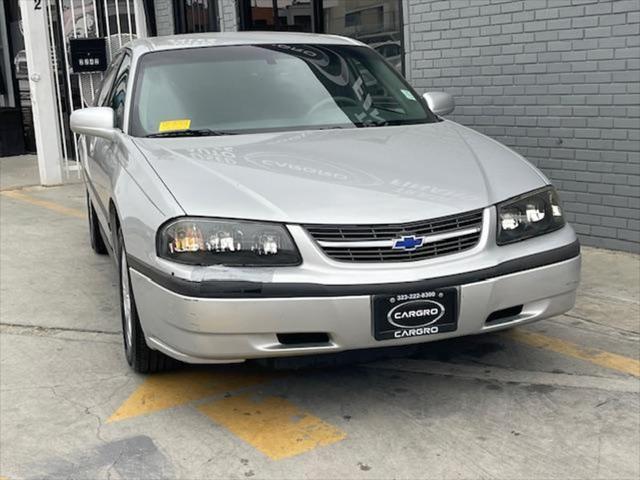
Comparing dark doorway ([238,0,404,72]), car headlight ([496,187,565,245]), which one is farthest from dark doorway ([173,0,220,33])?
car headlight ([496,187,565,245])

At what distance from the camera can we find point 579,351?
4145 millimetres

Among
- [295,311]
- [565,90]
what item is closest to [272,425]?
[295,311]

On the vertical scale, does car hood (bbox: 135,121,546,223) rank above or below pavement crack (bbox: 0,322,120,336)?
above

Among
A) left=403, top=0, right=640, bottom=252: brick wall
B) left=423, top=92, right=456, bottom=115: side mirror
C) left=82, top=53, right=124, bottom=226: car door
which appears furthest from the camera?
left=403, top=0, right=640, bottom=252: brick wall

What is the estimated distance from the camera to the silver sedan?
306 cm

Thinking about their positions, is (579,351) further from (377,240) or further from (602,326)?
(377,240)

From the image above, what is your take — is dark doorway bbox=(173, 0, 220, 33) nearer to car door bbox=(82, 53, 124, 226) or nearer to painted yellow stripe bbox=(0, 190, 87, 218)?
painted yellow stripe bbox=(0, 190, 87, 218)

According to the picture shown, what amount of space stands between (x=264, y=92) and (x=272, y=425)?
1.86 meters

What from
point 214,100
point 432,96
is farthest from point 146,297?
point 432,96

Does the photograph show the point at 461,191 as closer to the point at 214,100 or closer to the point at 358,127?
the point at 358,127

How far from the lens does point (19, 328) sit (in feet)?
15.6

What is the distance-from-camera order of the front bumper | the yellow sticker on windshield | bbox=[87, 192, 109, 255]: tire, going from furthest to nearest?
1. bbox=[87, 192, 109, 255]: tire
2. the yellow sticker on windshield
3. the front bumper

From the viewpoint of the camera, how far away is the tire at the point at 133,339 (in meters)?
3.73

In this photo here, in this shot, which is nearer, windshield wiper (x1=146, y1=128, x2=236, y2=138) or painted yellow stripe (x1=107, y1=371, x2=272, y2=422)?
painted yellow stripe (x1=107, y1=371, x2=272, y2=422)
